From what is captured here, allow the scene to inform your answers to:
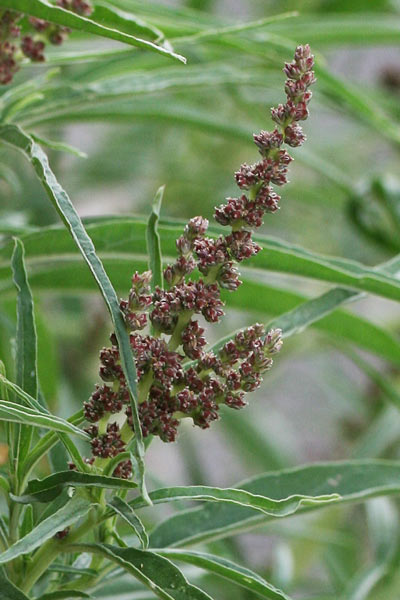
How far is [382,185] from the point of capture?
809 millimetres

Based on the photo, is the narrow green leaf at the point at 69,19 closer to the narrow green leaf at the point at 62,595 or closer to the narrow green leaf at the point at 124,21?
the narrow green leaf at the point at 124,21

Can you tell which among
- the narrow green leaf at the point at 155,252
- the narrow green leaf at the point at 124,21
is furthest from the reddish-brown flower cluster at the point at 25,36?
the narrow green leaf at the point at 155,252

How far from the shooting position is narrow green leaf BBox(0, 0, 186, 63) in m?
0.34

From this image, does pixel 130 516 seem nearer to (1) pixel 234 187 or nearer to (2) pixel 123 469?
(2) pixel 123 469

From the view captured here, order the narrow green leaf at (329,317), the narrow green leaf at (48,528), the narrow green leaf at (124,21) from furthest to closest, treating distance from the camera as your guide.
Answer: the narrow green leaf at (329,317)
the narrow green leaf at (124,21)
the narrow green leaf at (48,528)

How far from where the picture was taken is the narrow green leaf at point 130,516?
1.02ft

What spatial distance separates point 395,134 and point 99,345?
2.01 ft

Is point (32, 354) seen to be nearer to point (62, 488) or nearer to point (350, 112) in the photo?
point (62, 488)

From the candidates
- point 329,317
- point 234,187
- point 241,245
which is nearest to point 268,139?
point 241,245

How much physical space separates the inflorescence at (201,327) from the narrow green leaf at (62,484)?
0.01m

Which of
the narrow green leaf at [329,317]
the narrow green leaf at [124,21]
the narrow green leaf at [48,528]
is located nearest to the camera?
the narrow green leaf at [48,528]

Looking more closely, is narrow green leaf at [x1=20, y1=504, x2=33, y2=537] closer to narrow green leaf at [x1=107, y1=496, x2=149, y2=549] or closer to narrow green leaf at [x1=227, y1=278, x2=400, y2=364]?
narrow green leaf at [x1=107, y1=496, x2=149, y2=549]

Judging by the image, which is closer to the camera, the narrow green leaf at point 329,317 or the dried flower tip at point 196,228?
the dried flower tip at point 196,228

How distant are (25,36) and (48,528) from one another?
0.26 meters
